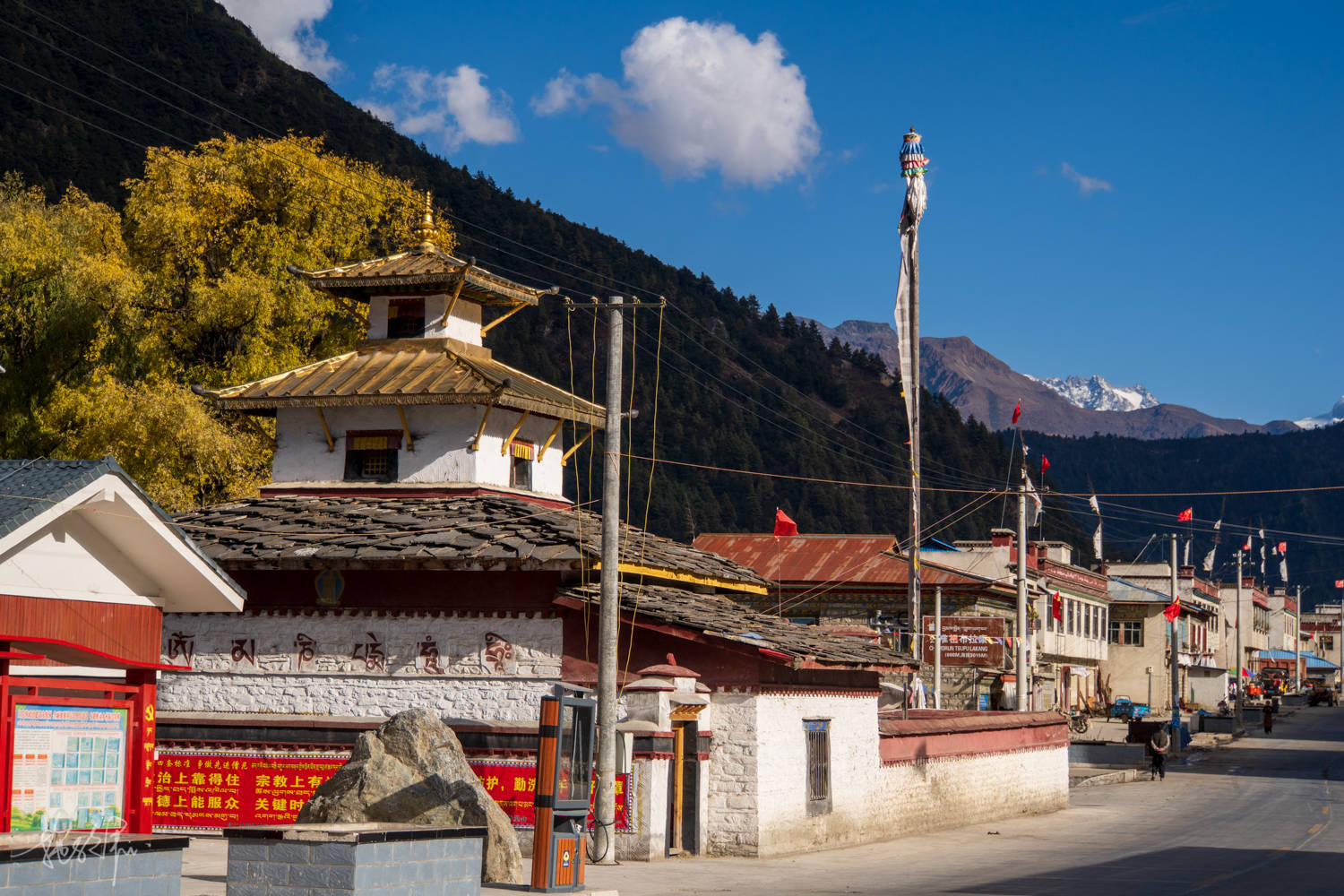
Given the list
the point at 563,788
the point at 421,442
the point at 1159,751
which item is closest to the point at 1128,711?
the point at 1159,751

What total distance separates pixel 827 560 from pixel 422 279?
30395mm

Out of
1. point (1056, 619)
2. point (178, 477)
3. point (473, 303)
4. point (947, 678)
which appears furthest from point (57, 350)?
point (1056, 619)

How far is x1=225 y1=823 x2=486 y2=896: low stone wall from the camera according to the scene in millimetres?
11766

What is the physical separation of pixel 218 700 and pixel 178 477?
14654mm

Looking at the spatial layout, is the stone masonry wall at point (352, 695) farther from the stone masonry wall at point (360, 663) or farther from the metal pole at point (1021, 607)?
the metal pole at point (1021, 607)

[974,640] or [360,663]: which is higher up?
[974,640]

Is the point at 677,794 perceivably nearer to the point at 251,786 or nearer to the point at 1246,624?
the point at 251,786

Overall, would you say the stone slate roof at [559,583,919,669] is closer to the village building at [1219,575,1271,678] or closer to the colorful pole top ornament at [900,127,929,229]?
the colorful pole top ornament at [900,127,929,229]

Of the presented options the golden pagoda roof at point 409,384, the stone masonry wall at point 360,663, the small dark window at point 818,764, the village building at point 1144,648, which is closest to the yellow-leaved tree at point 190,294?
the golden pagoda roof at point 409,384

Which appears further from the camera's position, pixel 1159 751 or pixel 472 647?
pixel 1159 751

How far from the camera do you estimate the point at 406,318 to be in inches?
1141

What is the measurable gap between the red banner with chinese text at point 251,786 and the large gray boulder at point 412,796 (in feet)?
10.4

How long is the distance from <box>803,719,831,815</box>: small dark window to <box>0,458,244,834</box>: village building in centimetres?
1149

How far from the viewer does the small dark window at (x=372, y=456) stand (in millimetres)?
26719
